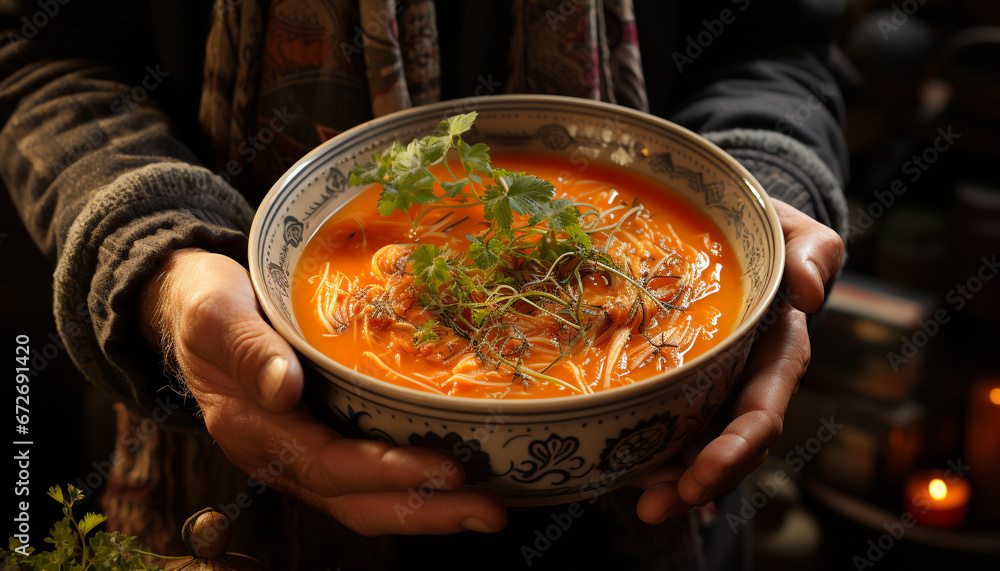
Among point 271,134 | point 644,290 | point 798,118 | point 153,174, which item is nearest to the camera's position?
point 644,290

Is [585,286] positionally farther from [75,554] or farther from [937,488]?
[937,488]

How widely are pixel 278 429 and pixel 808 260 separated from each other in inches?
41.4

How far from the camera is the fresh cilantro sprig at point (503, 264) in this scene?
133 cm

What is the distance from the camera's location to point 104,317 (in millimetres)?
1471

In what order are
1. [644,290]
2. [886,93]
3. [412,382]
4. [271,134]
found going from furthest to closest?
[886,93] → [271,134] → [644,290] → [412,382]

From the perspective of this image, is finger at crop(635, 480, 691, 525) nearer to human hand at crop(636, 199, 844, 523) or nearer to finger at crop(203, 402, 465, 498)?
human hand at crop(636, 199, 844, 523)

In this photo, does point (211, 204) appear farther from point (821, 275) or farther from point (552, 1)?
point (821, 275)

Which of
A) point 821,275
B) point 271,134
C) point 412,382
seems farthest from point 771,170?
point 271,134

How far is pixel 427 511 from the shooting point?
1188mm

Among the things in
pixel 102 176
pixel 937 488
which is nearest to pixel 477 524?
pixel 102 176

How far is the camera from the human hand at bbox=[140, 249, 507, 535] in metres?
1.12

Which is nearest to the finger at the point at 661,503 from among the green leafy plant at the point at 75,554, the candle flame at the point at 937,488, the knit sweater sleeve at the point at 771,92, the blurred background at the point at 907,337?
the green leafy plant at the point at 75,554

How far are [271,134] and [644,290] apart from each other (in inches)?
43.8

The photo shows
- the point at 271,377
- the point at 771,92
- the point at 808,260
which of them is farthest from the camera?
the point at 771,92
